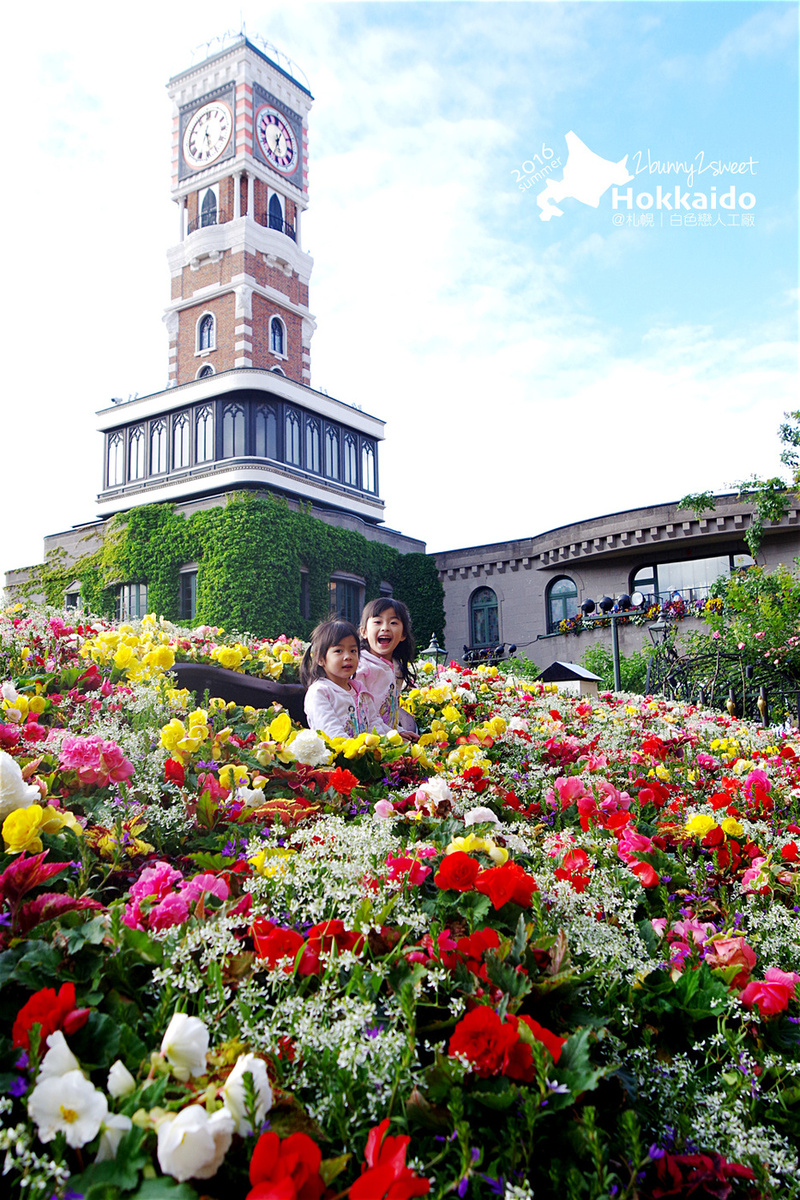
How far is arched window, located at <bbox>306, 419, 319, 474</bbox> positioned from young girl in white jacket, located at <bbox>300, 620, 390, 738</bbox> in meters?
24.5

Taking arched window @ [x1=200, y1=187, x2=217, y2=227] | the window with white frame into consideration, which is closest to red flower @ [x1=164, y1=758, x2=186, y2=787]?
the window with white frame

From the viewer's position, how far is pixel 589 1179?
51.1 inches

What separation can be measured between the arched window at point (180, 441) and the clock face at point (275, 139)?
39.4 feet

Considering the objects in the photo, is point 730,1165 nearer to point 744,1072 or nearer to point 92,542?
point 744,1072

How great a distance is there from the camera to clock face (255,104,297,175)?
31422mm

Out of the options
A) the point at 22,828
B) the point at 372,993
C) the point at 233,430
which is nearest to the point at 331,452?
the point at 233,430

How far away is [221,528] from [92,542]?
653 centimetres

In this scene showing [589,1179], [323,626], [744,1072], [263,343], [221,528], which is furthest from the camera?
[263,343]

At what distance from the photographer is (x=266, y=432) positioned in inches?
1078

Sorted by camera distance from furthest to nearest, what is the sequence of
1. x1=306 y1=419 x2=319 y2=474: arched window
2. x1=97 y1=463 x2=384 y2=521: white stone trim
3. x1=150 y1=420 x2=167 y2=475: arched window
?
x1=150 y1=420 x2=167 y2=475: arched window → x1=306 y1=419 x2=319 y2=474: arched window → x1=97 y1=463 x2=384 y2=521: white stone trim

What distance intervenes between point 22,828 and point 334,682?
289cm

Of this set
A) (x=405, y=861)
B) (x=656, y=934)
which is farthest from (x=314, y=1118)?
(x=656, y=934)

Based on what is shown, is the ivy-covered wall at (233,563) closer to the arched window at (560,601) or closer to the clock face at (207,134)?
the arched window at (560,601)

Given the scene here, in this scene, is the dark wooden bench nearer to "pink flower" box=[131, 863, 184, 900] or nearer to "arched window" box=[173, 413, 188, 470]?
"pink flower" box=[131, 863, 184, 900]
